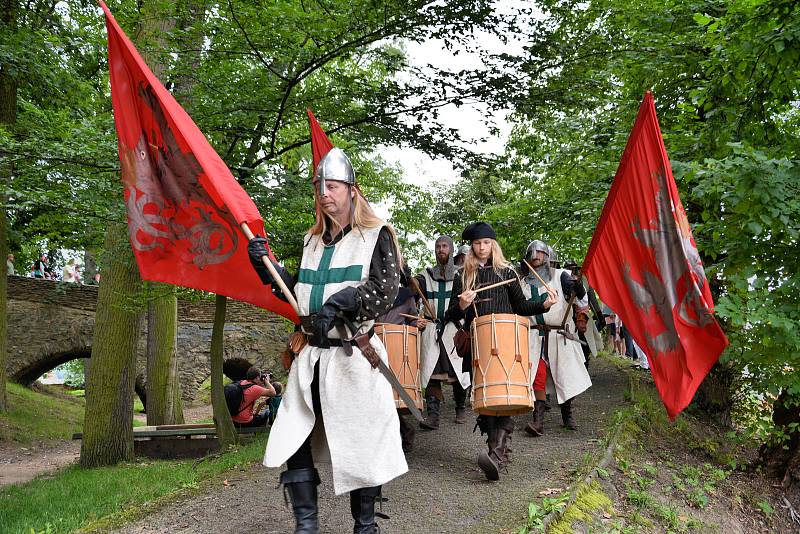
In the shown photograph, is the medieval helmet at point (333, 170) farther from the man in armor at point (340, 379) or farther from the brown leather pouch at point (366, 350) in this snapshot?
the brown leather pouch at point (366, 350)

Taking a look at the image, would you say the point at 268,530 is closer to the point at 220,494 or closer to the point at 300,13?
the point at 220,494

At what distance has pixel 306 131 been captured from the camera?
479 inches

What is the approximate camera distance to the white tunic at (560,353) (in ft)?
29.2

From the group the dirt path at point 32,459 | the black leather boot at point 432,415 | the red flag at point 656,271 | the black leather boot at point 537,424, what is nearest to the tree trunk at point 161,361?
the dirt path at point 32,459

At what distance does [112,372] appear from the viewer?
1091 cm

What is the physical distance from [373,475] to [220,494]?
2462 millimetres

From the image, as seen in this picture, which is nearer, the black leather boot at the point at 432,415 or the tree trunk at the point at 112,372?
the black leather boot at the point at 432,415

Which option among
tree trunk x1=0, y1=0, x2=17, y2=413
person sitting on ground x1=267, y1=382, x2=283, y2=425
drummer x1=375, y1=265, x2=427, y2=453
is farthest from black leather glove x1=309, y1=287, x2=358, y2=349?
person sitting on ground x1=267, y1=382, x2=283, y2=425

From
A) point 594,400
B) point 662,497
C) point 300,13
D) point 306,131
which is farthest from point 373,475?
point 306,131

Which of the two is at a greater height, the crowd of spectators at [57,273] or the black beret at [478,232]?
the crowd of spectators at [57,273]

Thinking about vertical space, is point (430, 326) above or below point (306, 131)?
below

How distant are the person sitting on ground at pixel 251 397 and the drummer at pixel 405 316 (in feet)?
16.9

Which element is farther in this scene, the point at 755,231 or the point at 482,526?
the point at 755,231

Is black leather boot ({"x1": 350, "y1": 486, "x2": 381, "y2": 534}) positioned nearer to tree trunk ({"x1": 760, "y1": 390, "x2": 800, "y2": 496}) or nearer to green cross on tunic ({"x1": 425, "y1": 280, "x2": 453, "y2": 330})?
green cross on tunic ({"x1": 425, "y1": 280, "x2": 453, "y2": 330})
